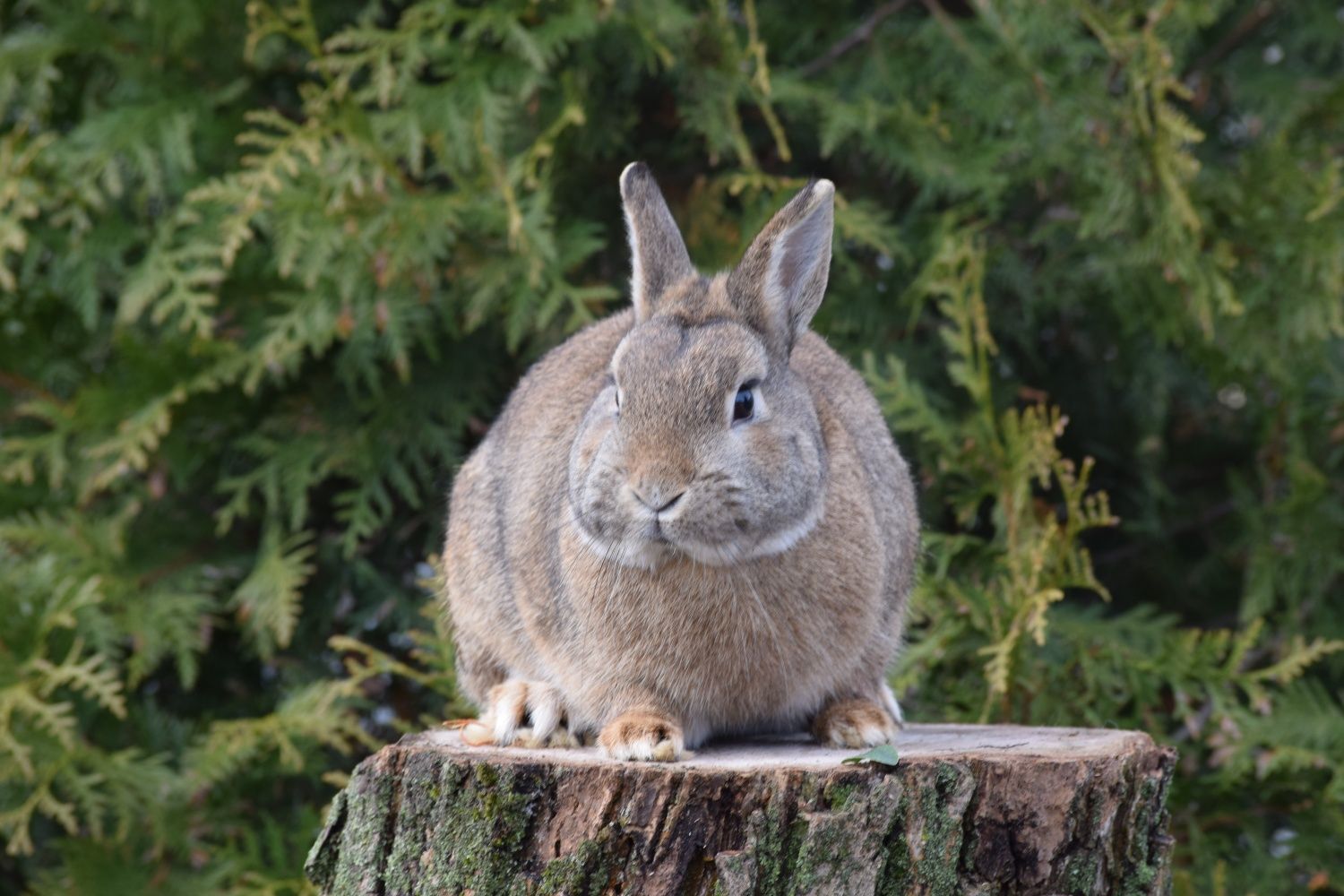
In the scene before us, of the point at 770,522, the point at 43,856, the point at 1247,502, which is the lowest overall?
the point at 43,856

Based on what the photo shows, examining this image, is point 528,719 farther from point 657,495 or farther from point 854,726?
point 657,495

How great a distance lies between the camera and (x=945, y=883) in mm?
2887

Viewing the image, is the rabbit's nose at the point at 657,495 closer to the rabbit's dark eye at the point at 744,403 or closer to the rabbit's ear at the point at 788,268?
the rabbit's dark eye at the point at 744,403

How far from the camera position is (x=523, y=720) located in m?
3.60

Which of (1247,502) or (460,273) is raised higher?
(460,273)

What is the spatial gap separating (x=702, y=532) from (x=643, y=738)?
1.51ft

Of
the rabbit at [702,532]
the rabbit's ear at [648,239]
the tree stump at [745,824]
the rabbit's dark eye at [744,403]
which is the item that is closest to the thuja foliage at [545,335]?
the rabbit at [702,532]

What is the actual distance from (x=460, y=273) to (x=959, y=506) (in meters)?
1.74

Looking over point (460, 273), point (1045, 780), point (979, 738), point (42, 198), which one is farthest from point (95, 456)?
point (1045, 780)

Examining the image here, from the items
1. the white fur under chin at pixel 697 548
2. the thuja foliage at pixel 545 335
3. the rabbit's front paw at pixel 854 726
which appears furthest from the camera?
the thuja foliage at pixel 545 335

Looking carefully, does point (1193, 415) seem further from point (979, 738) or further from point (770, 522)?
point (770, 522)

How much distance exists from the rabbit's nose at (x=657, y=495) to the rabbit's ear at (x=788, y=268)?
22.3 inches

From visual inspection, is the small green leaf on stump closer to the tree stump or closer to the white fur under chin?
the tree stump

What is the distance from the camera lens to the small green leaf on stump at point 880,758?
2.90 metres
